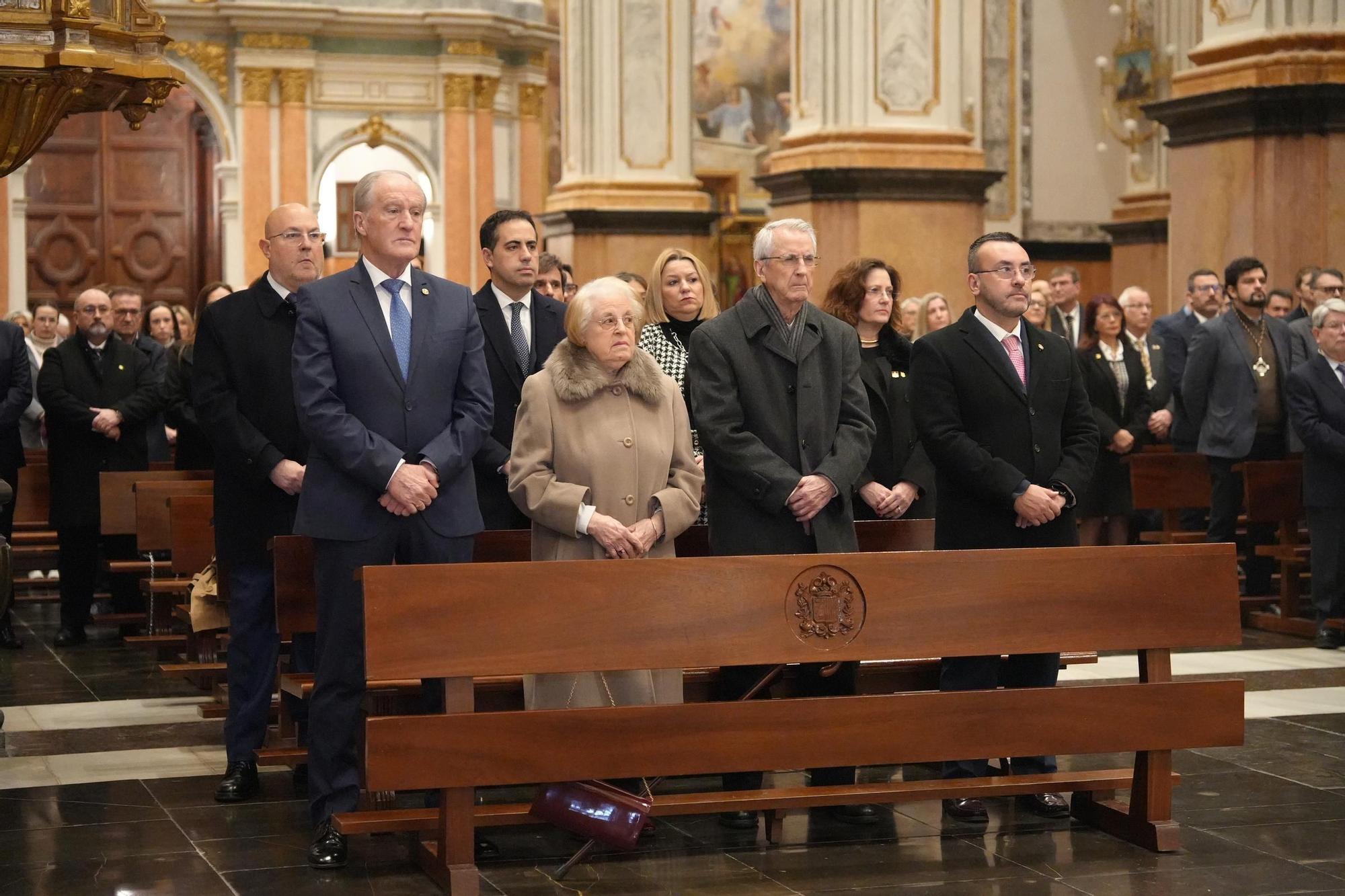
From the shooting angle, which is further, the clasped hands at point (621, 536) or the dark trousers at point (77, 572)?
the dark trousers at point (77, 572)

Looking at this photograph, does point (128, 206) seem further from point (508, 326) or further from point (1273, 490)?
point (508, 326)

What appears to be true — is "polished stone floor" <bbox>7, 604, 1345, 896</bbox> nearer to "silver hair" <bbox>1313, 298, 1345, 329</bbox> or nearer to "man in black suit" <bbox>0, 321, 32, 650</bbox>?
"man in black suit" <bbox>0, 321, 32, 650</bbox>

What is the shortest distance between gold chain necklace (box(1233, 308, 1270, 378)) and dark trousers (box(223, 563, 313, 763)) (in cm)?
570

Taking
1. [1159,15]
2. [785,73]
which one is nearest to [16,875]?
[1159,15]

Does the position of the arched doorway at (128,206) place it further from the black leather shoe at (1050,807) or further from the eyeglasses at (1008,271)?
the black leather shoe at (1050,807)

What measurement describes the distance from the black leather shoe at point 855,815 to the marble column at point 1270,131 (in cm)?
615

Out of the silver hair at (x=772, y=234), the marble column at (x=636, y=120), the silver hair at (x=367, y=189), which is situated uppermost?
the marble column at (x=636, y=120)

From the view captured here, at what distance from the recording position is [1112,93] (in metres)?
18.4

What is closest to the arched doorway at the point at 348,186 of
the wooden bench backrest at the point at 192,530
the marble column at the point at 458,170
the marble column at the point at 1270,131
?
the marble column at the point at 458,170

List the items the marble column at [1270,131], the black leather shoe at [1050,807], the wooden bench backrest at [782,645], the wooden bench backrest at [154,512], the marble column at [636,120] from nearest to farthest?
the wooden bench backrest at [782,645], the black leather shoe at [1050,807], the wooden bench backrest at [154,512], the marble column at [1270,131], the marble column at [636,120]

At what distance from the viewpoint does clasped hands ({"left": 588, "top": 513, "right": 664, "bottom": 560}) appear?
17.2 ft

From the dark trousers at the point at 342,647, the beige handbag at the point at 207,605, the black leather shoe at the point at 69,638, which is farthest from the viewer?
the black leather shoe at the point at 69,638

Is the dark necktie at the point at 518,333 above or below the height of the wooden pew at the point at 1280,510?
above

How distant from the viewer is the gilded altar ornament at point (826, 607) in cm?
500
